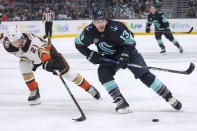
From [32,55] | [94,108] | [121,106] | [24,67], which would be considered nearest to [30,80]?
[24,67]

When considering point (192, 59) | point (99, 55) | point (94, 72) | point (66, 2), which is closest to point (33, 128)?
point (99, 55)

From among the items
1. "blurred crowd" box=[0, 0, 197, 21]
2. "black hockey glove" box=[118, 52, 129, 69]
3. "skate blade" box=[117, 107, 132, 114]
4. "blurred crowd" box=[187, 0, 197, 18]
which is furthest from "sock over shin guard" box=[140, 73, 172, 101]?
"blurred crowd" box=[187, 0, 197, 18]

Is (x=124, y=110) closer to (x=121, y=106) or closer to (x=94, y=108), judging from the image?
(x=121, y=106)

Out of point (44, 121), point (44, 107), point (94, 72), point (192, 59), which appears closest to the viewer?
point (44, 121)

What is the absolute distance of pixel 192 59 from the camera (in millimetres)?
6730

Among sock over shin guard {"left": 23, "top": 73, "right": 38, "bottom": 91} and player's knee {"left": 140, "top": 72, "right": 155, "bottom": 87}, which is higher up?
player's knee {"left": 140, "top": 72, "right": 155, "bottom": 87}

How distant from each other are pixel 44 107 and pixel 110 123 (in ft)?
3.13

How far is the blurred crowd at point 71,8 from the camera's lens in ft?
41.2

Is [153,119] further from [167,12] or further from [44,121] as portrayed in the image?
[167,12]

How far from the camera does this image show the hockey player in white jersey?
303 centimetres

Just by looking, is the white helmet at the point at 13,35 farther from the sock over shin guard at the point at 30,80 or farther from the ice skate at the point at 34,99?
the ice skate at the point at 34,99

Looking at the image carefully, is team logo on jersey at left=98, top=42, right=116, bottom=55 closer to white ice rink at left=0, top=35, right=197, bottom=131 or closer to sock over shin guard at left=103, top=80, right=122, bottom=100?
sock over shin guard at left=103, top=80, right=122, bottom=100

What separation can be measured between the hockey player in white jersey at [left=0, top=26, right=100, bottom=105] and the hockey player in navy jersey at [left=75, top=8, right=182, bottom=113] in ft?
1.03

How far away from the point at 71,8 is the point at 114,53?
10178 mm
